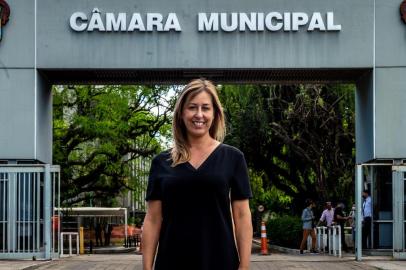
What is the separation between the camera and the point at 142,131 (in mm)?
41188

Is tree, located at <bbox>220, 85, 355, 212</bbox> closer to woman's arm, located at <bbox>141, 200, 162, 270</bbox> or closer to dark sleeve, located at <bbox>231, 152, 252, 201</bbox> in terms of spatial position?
dark sleeve, located at <bbox>231, 152, 252, 201</bbox>

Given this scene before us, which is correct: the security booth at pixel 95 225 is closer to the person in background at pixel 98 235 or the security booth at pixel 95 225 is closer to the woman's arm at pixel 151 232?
the person in background at pixel 98 235

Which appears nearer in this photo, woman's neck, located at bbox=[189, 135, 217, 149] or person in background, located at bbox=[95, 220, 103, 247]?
woman's neck, located at bbox=[189, 135, 217, 149]

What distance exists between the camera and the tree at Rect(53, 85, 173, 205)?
1490 inches

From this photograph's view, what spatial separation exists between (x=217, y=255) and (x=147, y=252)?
36cm

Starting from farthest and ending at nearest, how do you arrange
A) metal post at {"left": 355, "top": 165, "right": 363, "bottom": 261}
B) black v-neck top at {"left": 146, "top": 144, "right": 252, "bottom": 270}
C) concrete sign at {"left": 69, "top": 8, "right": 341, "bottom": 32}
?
concrete sign at {"left": 69, "top": 8, "right": 341, "bottom": 32}
metal post at {"left": 355, "top": 165, "right": 363, "bottom": 261}
black v-neck top at {"left": 146, "top": 144, "right": 252, "bottom": 270}

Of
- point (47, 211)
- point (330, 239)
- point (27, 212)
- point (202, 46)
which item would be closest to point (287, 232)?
point (330, 239)

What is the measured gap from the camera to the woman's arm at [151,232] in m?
4.59

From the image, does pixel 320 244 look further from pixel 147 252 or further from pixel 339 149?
pixel 147 252

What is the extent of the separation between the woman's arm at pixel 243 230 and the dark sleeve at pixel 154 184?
396 mm

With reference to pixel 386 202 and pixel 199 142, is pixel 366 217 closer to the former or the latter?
pixel 386 202

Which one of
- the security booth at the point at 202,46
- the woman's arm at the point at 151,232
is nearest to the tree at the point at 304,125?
the security booth at the point at 202,46

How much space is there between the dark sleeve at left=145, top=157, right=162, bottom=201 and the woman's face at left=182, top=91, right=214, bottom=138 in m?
0.25

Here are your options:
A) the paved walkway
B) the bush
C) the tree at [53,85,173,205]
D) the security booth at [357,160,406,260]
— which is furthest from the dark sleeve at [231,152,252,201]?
the tree at [53,85,173,205]
